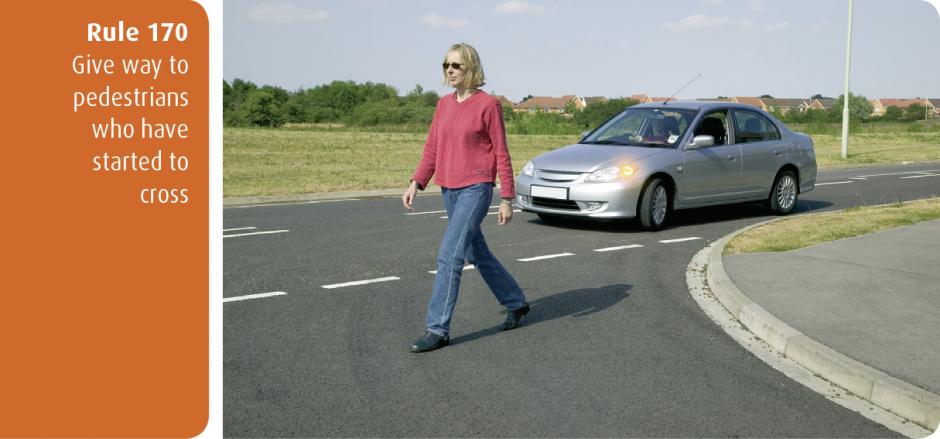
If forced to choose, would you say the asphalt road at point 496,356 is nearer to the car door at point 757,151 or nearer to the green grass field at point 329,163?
the car door at point 757,151

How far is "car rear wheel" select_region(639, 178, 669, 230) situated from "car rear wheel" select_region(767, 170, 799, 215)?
2271 millimetres

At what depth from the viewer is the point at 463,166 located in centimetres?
588

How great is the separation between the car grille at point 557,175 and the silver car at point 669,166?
1 centimetres

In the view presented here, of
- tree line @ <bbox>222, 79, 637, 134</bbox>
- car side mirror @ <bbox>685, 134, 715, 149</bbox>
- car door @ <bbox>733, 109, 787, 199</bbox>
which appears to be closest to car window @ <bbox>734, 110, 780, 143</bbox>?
car door @ <bbox>733, 109, 787, 199</bbox>

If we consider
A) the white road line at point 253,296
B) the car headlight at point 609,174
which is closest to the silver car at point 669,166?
the car headlight at point 609,174

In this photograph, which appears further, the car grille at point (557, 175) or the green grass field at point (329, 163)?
the green grass field at point (329, 163)

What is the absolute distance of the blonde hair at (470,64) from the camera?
578 centimetres

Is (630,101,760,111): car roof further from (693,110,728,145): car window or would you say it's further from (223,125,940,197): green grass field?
(223,125,940,197): green grass field

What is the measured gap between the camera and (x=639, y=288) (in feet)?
26.4

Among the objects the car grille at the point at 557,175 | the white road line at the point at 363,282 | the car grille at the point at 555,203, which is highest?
the car grille at the point at 557,175

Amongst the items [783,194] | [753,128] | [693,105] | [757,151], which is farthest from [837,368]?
[783,194]
